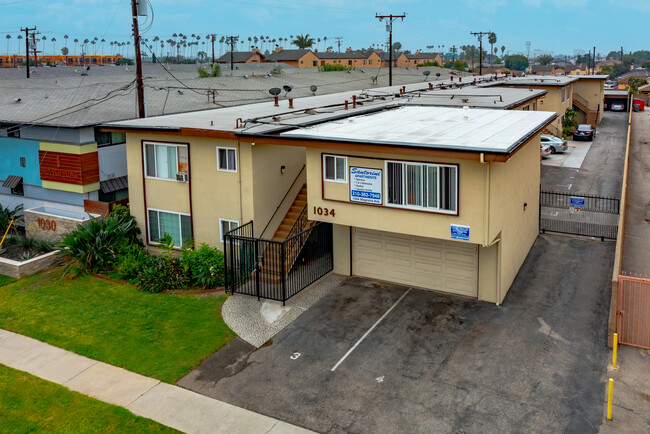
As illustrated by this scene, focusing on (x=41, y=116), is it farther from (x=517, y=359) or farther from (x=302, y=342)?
(x=517, y=359)

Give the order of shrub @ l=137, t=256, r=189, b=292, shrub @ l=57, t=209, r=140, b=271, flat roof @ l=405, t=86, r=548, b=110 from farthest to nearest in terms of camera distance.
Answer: flat roof @ l=405, t=86, r=548, b=110
shrub @ l=57, t=209, r=140, b=271
shrub @ l=137, t=256, r=189, b=292

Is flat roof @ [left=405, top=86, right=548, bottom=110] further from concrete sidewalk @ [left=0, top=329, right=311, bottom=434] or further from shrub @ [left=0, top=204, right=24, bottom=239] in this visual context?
concrete sidewalk @ [left=0, top=329, right=311, bottom=434]

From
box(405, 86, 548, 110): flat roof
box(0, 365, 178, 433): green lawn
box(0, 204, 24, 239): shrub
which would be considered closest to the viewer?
box(0, 365, 178, 433): green lawn

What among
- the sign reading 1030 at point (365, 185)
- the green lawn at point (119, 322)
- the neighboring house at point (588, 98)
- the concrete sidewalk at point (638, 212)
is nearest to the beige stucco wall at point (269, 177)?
the green lawn at point (119, 322)

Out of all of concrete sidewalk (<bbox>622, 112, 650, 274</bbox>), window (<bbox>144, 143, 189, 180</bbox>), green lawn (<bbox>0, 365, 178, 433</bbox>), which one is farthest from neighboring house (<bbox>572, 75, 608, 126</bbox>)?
green lawn (<bbox>0, 365, 178, 433</bbox>)

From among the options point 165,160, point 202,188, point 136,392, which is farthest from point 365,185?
point 136,392

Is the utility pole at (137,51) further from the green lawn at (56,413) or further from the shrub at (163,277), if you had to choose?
the green lawn at (56,413)

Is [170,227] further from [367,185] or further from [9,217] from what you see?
[9,217]
